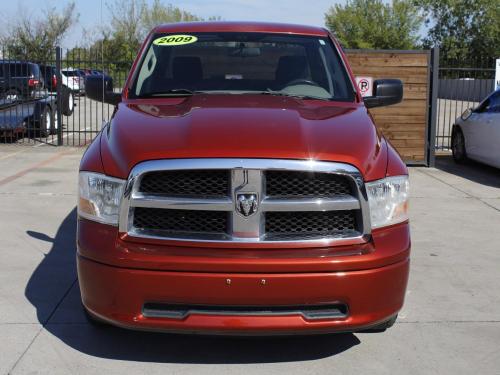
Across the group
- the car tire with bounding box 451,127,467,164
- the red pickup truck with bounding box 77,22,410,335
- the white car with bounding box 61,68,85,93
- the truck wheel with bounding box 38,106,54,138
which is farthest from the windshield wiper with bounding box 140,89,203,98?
the white car with bounding box 61,68,85,93

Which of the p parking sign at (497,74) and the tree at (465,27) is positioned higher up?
the tree at (465,27)

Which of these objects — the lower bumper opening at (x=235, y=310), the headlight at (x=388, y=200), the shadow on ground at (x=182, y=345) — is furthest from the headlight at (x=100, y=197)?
the headlight at (x=388, y=200)

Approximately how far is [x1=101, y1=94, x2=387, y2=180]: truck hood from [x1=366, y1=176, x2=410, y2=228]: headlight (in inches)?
2.6

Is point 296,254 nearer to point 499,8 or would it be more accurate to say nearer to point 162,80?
point 162,80

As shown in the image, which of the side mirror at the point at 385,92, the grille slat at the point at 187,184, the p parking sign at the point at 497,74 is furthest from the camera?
the p parking sign at the point at 497,74

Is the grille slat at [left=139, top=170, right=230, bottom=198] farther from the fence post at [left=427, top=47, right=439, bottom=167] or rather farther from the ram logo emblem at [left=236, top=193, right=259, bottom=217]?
the fence post at [left=427, top=47, right=439, bottom=167]

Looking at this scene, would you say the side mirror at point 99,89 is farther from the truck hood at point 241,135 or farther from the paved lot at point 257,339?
the paved lot at point 257,339

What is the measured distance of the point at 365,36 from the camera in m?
52.7

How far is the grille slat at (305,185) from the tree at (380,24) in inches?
1971

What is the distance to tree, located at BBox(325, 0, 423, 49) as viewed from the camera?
172 feet

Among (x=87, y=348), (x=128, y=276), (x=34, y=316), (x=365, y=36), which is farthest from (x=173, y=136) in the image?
(x=365, y=36)

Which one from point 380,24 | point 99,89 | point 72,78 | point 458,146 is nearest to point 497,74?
point 458,146

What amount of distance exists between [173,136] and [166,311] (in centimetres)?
93

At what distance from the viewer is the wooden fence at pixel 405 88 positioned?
11195 millimetres
